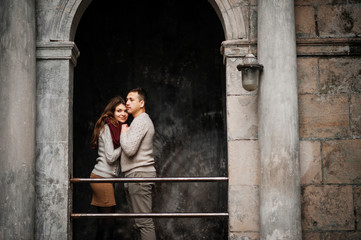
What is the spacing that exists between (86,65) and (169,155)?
6.41 feet

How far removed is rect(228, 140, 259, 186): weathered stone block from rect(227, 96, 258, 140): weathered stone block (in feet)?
0.28

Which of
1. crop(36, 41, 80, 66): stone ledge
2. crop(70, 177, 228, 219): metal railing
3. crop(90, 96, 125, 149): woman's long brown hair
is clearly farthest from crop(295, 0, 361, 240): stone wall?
crop(36, 41, 80, 66): stone ledge

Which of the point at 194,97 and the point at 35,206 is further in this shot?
the point at 194,97

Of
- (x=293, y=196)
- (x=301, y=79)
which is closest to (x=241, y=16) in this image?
(x=301, y=79)

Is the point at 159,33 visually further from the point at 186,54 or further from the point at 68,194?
the point at 68,194

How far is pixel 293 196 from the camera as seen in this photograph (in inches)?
194

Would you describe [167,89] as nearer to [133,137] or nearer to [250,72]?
[133,137]

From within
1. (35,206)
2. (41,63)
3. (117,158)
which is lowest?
(35,206)

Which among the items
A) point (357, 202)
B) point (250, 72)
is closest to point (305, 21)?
point (250, 72)

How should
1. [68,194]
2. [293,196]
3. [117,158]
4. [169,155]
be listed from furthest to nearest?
1. [169,155]
2. [117,158]
3. [68,194]
4. [293,196]

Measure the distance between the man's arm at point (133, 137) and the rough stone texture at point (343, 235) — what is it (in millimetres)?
2285

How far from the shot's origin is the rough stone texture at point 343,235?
16.9ft

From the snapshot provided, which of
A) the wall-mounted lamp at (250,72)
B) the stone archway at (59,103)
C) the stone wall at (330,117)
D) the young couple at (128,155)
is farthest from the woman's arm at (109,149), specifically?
the stone wall at (330,117)

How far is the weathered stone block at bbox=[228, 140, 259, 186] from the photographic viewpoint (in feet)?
17.1
